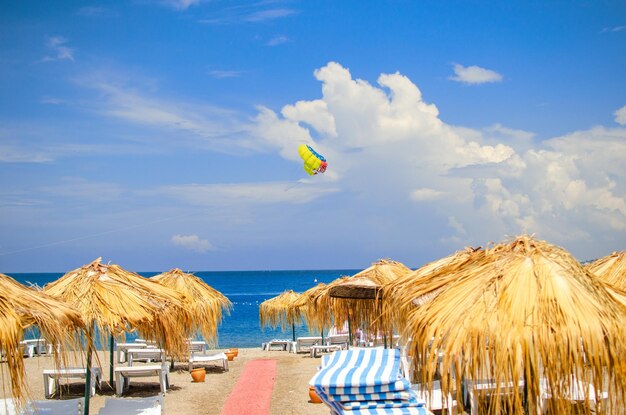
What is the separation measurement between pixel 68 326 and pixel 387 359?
327 cm

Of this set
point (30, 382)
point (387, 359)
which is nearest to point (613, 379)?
point (387, 359)

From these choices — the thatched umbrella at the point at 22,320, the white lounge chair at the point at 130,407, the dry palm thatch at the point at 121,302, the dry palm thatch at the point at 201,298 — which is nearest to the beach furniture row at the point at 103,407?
the white lounge chair at the point at 130,407

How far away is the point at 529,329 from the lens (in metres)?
4.41

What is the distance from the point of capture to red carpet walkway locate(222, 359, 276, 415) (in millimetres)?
9884

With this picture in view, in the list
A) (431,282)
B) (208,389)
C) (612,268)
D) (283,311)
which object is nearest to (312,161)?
(283,311)

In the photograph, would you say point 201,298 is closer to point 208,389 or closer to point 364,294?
point 208,389

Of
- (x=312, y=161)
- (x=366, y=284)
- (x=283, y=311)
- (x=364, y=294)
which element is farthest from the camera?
(x=283, y=311)

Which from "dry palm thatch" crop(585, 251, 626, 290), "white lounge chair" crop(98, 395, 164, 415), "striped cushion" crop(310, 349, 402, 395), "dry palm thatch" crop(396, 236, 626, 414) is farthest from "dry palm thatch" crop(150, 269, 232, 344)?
"dry palm thatch" crop(396, 236, 626, 414)

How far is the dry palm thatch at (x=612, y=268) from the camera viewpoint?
9797mm

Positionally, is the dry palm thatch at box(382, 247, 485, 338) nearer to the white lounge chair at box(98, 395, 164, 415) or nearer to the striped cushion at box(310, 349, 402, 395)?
the striped cushion at box(310, 349, 402, 395)

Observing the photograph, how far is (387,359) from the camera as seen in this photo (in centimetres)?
640

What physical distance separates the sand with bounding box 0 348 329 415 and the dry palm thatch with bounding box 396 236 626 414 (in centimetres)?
505

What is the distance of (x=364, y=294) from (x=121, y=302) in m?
3.91

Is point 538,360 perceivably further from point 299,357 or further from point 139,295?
point 299,357
